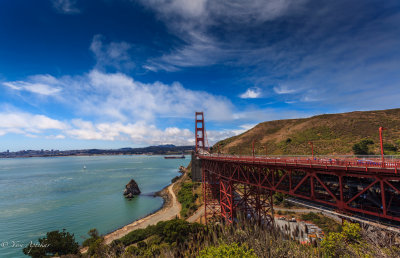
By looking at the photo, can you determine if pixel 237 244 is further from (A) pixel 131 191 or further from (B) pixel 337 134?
(B) pixel 337 134

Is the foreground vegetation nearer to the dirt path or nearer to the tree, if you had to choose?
the tree

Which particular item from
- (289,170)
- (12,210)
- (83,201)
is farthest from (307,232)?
(12,210)

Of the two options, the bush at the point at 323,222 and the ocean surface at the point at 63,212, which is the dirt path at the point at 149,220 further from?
the bush at the point at 323,222

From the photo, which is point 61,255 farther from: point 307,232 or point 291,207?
point 291,207

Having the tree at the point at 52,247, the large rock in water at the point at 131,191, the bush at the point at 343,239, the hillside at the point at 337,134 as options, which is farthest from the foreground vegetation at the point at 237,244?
the large rock in water at the point at 131,191

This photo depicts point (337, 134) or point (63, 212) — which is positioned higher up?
point (337, 134)

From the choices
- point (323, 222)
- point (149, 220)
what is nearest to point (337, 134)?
point (323, 222)

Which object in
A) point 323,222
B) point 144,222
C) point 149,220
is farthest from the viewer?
point 149,220

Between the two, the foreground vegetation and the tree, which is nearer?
the foreground vegetation

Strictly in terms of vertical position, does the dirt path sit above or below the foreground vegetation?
below

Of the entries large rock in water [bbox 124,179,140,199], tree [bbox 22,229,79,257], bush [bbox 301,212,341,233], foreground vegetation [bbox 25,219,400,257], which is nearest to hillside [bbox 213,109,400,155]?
bush [bbox 301,212,341,233]
